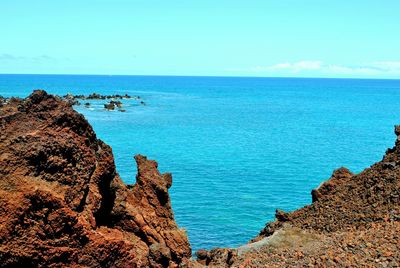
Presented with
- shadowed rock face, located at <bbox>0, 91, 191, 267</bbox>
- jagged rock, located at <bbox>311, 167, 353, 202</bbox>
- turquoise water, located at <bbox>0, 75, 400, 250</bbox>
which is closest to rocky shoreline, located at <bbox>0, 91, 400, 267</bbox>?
shadowed rock face, located at <bbox>0, 91, 191, 267</bbox>

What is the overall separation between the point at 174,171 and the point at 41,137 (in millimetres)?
52282

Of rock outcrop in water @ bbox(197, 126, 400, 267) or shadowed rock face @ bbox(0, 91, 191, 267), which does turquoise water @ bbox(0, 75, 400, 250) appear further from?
shadowed rock face @ bbox(0, 91, 191, 267)

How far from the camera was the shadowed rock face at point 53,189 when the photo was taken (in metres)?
13.7

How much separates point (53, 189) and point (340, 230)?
19.6 metres

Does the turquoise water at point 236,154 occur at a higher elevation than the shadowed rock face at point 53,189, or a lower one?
lower

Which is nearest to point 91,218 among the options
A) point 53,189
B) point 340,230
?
point 53,189

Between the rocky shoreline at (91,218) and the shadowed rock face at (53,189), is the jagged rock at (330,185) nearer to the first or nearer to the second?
the rocky shoreline at (91,218)

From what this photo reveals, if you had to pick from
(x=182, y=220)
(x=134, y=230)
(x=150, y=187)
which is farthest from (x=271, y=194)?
(x=134, y=230)

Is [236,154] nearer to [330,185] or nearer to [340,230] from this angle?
[330,185]

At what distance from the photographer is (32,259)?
13.8 m

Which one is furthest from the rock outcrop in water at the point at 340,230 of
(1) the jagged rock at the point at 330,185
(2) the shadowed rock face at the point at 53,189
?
(2) the shadowed rock face at the point at 53,189

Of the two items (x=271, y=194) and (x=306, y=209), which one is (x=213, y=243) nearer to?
(x=306, y=209)

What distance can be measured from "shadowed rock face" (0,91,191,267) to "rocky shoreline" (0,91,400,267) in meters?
0.03

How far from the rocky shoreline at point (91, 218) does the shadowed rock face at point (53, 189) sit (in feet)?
0.10
